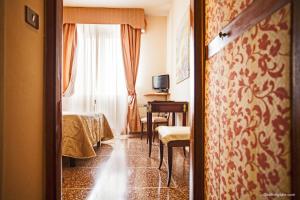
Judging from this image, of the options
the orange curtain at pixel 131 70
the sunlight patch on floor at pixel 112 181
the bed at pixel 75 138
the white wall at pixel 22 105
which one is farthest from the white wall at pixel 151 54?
the white wall at pixel 22 105

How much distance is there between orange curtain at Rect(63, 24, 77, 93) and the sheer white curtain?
0.12 metres

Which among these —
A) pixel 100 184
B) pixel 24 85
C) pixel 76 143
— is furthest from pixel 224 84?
pixel 76 143

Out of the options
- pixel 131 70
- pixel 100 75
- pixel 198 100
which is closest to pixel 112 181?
pixel 198 100

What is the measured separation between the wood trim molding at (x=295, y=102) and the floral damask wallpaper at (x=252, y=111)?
28 millimetres

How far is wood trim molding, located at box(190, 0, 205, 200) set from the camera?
55.1 inches

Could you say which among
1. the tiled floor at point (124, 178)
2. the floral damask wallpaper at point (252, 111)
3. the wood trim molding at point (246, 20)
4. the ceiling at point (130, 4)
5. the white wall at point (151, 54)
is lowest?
the tiled floor at point (124, 178)

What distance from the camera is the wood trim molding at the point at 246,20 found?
72 centimetres

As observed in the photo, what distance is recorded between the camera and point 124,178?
7.68 feet

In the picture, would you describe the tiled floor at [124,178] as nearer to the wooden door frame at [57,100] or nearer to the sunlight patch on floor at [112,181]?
the sunlight patch on floor at [112,181]

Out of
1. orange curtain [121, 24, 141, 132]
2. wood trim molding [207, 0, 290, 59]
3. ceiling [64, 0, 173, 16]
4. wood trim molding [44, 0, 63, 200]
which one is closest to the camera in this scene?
wood trim molding [207, 0, 290, 59]

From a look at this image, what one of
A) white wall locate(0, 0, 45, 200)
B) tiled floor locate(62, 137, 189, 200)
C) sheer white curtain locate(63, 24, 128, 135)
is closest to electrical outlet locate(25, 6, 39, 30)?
white wall locate(0, 0, 45, 200)

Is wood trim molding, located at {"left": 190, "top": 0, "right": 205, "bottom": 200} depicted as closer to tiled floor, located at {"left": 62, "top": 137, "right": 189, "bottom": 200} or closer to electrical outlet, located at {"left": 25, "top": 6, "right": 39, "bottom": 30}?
tiled floor, located at {"left": 62, "top": 137, "right": 189, "bottom": 200}

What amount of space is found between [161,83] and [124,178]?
330 cm

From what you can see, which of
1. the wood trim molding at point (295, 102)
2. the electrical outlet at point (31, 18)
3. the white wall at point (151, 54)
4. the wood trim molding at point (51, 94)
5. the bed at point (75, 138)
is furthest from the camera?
the white wall at point (151, 54)
